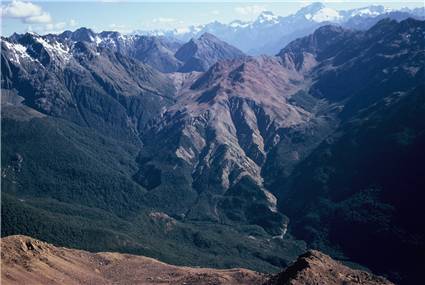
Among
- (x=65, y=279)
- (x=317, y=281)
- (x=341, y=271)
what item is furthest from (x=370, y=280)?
(x=65, y=279)

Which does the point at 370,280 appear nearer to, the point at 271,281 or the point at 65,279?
the point at 271,281

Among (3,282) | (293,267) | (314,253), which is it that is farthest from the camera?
(314,253)

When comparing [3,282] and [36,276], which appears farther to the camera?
[36,276]

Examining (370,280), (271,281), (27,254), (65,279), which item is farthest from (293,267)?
(27,254)

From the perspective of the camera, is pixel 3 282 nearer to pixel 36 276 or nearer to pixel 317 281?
pixel 36 276

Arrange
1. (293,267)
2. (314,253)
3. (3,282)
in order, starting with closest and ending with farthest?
(3,282), (293,267), (314,253)

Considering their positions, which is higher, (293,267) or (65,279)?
(293,267)
